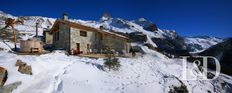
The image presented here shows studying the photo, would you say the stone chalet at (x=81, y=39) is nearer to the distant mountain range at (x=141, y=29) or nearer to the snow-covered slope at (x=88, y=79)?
the snow-covered slope at (x=88, y=79)

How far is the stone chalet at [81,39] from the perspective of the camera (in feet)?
106

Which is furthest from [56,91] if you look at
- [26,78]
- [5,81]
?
[5,81]

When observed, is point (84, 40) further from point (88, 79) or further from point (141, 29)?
point (141, 29)

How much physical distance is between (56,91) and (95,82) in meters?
3.84

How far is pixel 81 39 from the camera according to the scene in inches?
1334

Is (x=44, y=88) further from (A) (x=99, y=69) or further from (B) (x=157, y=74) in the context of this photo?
(B) (x=157, y=74)

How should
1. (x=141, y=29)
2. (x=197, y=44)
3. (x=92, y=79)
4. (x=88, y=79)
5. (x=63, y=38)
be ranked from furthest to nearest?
(x=197, y=44), (x=141, y=29), (x=63, y=38), (x=92, y=79), (x=88, y=79)

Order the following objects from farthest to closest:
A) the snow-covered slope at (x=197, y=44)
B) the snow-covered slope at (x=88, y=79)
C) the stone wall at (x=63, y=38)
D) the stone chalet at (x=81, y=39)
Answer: the snow-covered slope at (x=197, y=44) < the stone wall at (x=63, y=38) < the stone chalet at (x=81, y=39) < the snow-covered slope at (x=88, y=79)

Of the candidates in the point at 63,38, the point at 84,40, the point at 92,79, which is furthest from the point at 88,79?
the point at 84,40

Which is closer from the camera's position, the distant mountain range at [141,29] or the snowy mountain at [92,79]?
the snowy mountain at [92,79]

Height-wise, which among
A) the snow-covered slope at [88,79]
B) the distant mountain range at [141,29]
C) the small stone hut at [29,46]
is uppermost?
the distant mountain range at [141,29]

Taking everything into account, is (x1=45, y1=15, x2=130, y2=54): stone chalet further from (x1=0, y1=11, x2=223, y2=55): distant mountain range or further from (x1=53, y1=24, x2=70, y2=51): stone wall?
(x1=0, y1=11, x2=223, y2=55): distant mountain range

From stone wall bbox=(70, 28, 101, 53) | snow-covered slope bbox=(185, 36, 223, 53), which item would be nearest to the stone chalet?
stone wall bbox=(70, 28, 101, 53)

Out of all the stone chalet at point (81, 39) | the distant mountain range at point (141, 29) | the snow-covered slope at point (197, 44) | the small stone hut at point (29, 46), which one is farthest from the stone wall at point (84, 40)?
the snow-covered slope at point (197, 44)
